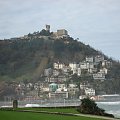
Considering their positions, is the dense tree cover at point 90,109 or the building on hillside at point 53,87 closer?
the dense tree cover at point 90,109

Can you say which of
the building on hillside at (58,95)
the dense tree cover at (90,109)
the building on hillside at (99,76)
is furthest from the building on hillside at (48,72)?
the dense tree cover at (90,109)

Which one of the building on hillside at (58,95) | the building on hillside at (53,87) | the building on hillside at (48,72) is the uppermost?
the building on hillside at (48,72)

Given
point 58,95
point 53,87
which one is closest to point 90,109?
point 58,95

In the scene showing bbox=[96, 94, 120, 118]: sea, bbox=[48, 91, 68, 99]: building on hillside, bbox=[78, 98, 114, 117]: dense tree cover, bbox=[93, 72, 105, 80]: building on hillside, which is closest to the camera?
bbox=[78, 98, 114, 117]: dense tree cover

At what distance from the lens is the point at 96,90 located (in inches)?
7131

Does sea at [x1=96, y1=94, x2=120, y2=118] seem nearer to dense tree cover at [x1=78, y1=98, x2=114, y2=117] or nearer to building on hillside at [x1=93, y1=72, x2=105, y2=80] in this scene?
dense tree cover at [x1=78, y1=98, x2=114, y2=117]

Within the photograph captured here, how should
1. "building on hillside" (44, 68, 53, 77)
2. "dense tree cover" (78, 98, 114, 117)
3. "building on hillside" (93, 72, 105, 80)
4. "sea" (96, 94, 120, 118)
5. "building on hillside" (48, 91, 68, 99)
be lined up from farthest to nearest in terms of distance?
"building on hillside" (44, 68, 53, 77) → "building on hillside" (93, 72, 105, 80) → "building on hillside" (48, 91, 68, 99) → "sea" (96, 94, 120, 118) → "dense tree cover" (78, 98, 114, 117)

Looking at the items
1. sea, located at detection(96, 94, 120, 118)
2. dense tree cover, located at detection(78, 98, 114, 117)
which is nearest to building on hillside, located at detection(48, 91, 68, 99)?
sea, located at detection(96, 94, 120, 118)

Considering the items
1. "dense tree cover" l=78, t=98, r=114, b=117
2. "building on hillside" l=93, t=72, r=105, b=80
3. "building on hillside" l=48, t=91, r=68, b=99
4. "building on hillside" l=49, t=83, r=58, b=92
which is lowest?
"dense tree cover" l=78, t=98, r=114, b=117

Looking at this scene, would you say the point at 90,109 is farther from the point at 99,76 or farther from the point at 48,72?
the point at 48,72

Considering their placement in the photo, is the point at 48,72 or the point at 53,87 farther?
the point at 48,72

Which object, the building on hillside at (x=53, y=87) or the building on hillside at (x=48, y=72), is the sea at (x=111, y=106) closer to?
the building on hillside at (x=53, y=87)

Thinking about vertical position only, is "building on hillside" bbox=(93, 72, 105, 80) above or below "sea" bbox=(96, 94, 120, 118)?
above

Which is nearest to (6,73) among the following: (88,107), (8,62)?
(8,62)
